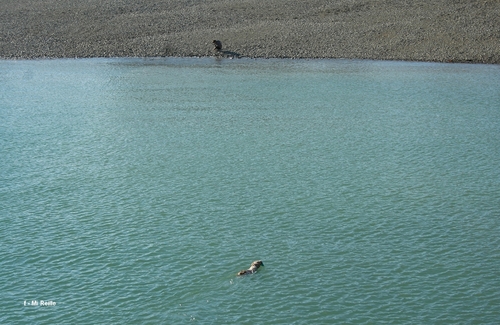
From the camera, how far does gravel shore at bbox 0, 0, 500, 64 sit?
40375mm

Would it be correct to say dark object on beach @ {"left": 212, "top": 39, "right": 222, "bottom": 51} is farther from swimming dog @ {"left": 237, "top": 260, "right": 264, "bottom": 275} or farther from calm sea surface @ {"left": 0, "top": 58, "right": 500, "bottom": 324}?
swimming dog @ {"left": 237, "top": 260, "right": 264, "bottom": 275}

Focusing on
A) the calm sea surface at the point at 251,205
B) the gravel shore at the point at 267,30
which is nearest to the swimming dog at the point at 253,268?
the calm sea surface at the point at 251,205

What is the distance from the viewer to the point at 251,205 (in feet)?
56.0

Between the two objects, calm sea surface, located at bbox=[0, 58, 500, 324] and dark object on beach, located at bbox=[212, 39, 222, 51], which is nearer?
calm sea surface, located at bbox=[0, 58, 500, 324]

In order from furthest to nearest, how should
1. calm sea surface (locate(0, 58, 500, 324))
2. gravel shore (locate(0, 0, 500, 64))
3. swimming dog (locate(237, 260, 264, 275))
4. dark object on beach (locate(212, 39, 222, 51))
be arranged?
dark object on beach (locate(212, 39, 222, 51)) → gravel shore (locate(0, 0, 500, 64)) → swimming dog (locate(237, 260, 264, 275)) → calm sea surface (locate(0, 58, 500, 324))

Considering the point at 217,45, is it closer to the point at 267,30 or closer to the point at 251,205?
the point at 267,30

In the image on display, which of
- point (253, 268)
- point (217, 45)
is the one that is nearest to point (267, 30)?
point (217, 45)

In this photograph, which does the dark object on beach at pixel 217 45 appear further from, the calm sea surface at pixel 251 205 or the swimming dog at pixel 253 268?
the swimming dog at pixel 253 268

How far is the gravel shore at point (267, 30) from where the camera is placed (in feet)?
132

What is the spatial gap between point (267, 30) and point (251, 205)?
28.3 m

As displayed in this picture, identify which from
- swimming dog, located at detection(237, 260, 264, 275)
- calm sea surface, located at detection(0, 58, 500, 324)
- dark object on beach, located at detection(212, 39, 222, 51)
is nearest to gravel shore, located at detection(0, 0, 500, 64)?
dark object on beach, located at detection(212, 39, 222, 51)

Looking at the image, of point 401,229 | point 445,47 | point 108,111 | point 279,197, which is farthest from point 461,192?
point 445,47

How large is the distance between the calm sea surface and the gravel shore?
338 inches

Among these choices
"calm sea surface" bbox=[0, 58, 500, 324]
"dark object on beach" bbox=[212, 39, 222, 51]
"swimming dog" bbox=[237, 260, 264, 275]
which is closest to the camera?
"calm sea surface" bbox=[0, 58, 500, 324]
